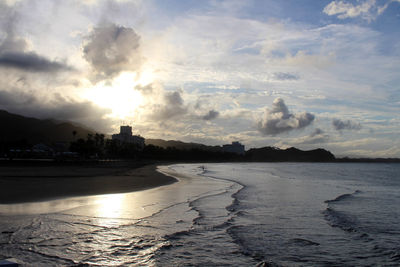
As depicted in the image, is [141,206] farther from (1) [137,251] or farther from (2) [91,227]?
(1) [137,251]

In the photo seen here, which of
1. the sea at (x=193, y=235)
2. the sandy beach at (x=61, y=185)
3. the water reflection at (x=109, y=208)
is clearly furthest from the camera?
the sandy beach at (x=61, y=185)

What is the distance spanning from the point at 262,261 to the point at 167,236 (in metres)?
3.41

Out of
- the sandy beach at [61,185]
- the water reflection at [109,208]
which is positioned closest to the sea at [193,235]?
the water reflection at [109,208]

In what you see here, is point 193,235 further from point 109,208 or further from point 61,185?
point 61,185

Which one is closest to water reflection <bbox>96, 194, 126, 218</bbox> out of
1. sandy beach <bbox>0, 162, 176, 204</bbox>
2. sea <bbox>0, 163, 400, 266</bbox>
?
sea <bbox>0, 163, 400, 266</bbox>

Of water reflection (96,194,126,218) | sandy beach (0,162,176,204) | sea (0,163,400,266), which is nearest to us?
sea (0,163,400,266)

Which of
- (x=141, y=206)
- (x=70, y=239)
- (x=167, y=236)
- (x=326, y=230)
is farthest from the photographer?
(x=141, y=206)

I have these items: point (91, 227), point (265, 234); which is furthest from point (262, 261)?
point (91, 227)

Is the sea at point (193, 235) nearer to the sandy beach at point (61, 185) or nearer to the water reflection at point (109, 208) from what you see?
the water reflection at point (109, 208)

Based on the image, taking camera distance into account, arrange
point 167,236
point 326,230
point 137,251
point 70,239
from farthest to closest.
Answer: point 326,230
point 167,236
point 70,239
point 137,251

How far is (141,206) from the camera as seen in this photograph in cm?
1736

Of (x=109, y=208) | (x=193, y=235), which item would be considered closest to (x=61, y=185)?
(x=109, y=208)

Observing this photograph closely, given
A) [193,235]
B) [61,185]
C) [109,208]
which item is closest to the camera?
[193,235]

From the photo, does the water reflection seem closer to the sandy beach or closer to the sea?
the sea
